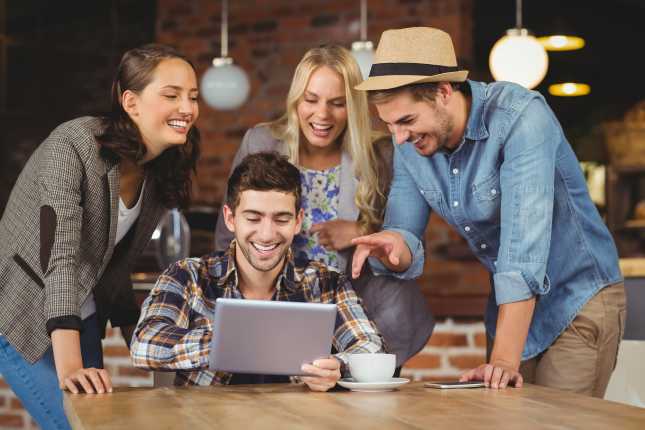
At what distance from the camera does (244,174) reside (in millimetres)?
2244

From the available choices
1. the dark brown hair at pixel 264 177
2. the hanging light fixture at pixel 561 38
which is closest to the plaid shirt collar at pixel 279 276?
the dark brown hair at pixel 264 177

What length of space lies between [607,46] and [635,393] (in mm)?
3654

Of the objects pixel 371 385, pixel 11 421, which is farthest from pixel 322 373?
pixel 11 421

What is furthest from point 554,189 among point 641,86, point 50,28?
point 50,28

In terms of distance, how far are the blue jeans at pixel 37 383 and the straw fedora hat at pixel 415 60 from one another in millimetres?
905

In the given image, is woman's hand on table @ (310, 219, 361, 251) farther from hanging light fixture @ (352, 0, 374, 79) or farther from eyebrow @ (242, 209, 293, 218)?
hanging light fixture @ (352, 0, 374, 79)

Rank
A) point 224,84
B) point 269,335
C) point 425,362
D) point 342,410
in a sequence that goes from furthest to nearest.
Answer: point 224,84, point 425,362, point 269,335, point 342,410

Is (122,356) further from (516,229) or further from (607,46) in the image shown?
(607,46)

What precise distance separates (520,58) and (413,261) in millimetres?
2279

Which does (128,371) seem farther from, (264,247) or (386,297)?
(264,247)

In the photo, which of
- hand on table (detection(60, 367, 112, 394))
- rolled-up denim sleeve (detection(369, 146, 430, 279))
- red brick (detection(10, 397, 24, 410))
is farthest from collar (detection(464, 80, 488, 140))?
red brick (detection(10, 397, 24, 410))

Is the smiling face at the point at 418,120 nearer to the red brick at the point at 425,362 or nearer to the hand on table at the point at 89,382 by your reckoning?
the hand on table at the point at 89,382

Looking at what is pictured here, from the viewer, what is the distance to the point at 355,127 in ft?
7.89

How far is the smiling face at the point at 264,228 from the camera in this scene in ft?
7.15
